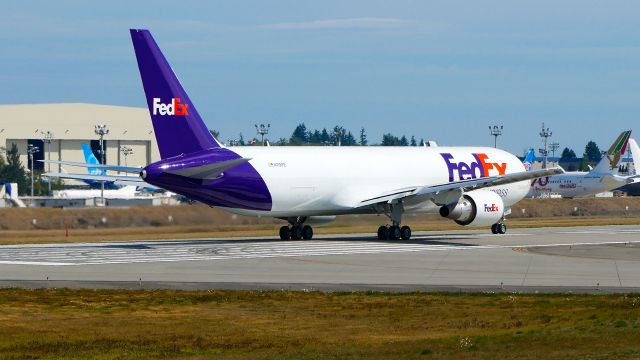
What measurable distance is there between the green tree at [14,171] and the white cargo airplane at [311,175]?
99575mm

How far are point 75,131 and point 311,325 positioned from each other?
481 feet

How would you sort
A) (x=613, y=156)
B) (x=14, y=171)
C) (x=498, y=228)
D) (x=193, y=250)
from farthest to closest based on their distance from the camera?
(x=14, y=171)
(x=613, y=156)
(x=498, y=228)
(x=193, y=250)

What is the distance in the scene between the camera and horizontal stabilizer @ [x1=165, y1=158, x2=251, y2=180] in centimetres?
4694

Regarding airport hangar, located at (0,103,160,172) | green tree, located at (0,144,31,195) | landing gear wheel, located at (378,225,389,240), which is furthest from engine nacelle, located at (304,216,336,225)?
airport hangar, located at (0,103,160,172)

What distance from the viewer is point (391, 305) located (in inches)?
1094

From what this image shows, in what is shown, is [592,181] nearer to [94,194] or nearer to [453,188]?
[94,194]

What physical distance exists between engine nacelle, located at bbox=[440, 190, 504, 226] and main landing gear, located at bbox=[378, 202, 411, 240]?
209 cm

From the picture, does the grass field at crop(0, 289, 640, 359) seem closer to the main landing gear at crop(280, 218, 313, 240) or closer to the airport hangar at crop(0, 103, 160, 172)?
the main landing gear at crop(280, 218, 313, 240)

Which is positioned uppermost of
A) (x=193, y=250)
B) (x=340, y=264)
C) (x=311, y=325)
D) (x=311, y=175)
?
(x=311, y=175)

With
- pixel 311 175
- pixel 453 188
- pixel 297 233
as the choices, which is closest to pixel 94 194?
pixel 297 233

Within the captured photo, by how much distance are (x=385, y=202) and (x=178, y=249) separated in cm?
1117

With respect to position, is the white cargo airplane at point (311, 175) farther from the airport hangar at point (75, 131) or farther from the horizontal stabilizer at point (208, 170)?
the airport hangar at point (75, 131)

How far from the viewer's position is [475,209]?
52812 millimetres

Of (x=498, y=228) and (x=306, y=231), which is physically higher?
(x=306, y=231)
